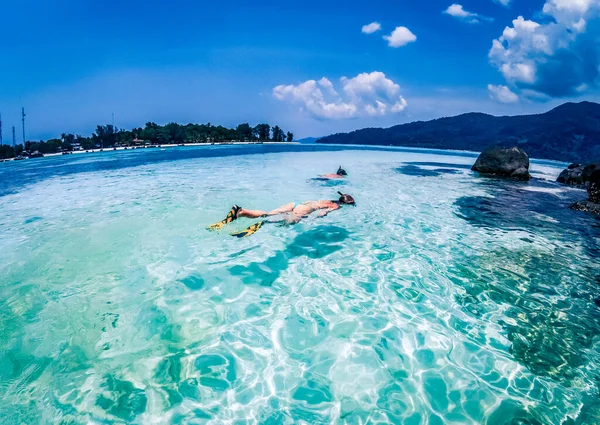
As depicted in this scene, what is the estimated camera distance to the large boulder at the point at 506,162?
70.9 ft

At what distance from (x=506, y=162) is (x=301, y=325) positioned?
2507cm

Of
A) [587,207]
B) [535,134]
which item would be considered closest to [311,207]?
[587,207]

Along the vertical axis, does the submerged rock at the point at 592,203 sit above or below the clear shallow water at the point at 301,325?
above

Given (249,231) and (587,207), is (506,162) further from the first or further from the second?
(249,231)

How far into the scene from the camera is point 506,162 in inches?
883

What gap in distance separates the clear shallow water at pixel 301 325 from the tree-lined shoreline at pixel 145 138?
80136 mm

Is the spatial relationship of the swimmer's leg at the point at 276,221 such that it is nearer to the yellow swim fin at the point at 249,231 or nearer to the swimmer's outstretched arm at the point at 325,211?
the yellow swim fin at the point at 249,231

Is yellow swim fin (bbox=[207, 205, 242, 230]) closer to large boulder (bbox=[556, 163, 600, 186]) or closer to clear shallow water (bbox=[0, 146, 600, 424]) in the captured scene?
clear shallow water (bbox=[0, 146, 600, 424])

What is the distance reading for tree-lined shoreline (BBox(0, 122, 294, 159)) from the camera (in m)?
68.8

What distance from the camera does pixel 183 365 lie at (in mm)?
3469

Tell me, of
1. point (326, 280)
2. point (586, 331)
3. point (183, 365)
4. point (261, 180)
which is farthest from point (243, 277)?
point (261, 180)

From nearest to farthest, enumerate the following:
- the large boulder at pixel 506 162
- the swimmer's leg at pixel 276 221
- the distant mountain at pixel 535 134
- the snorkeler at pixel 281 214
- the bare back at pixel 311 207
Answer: the swimmer's leg at pixel 276 221 → the snorkeler at pixel 281 214 → the bare back at pixel 311 207 → the large boulder at pixel 506 162 → the distant mountain at pixel 535 134

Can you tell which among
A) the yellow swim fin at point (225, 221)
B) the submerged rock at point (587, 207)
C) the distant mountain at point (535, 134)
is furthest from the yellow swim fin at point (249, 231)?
the distant mountain at point (535, 134)

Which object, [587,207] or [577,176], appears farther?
[577,176]
